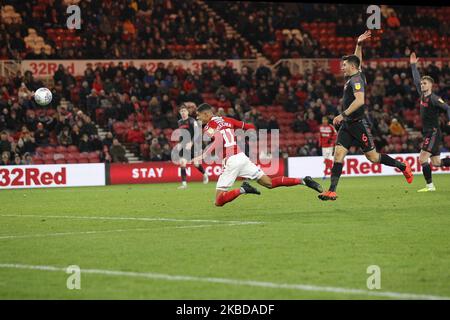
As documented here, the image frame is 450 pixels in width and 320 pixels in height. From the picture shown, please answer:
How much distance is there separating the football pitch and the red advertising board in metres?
10.5

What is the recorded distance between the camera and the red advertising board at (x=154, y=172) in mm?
29375

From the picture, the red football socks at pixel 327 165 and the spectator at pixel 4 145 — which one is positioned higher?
the spectator at pixel 4 145

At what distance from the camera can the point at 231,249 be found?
10695 mm

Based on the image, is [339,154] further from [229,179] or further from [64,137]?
[64,137]

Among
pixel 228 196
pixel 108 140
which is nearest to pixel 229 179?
pixel 228 196

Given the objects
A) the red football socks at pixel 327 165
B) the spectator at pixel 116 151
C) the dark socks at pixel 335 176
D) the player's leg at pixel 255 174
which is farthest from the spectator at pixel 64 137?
the dark socks at pixel 335 176

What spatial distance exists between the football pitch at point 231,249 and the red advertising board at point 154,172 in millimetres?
10489

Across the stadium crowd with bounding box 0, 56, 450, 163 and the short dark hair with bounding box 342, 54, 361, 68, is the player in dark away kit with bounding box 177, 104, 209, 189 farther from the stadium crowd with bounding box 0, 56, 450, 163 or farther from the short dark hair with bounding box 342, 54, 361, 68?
the short dark hair with bounding box 342, 54, 361, 68

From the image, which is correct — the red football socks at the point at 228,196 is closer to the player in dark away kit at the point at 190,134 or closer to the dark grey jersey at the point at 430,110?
the dark grey jersey at the point at 430,110

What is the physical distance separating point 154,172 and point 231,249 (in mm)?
19451

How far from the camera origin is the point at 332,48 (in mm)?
39969

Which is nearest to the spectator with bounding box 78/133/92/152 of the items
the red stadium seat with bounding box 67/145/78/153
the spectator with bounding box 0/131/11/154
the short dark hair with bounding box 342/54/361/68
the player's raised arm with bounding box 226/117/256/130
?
the red stadium seat with bounding box 67/145/78/153

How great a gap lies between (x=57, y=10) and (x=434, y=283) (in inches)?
1130
